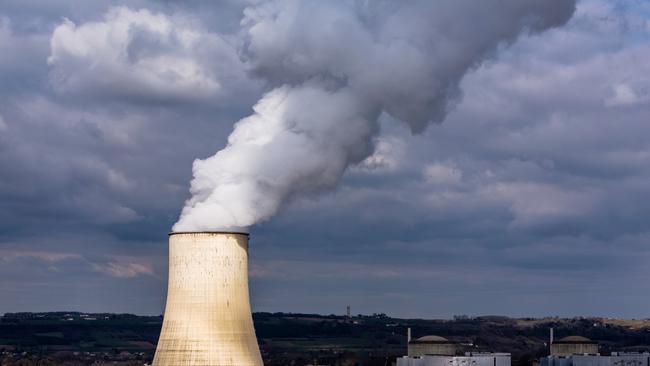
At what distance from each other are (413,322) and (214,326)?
148025 mm

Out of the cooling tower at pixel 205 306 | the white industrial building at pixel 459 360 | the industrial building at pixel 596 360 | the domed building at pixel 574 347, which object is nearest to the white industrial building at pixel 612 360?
the industrial building at pixel 596 360

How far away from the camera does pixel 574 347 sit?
68375 millimetres

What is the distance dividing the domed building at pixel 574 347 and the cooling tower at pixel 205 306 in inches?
1436

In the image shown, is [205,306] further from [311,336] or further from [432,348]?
[311,336]

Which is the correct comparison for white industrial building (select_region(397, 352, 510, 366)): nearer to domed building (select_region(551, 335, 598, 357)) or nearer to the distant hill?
domed building (select_region(551, 335, 598, 357))

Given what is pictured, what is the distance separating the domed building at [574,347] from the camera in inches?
2680

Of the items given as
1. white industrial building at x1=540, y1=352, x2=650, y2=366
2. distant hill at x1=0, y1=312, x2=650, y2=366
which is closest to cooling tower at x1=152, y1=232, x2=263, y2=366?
white industrial building at x1=540, y1=352, x2=650, y2=366

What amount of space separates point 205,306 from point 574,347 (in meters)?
38.6

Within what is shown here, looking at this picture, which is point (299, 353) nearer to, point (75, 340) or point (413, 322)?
point (75, 340)

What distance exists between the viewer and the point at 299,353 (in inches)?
4759

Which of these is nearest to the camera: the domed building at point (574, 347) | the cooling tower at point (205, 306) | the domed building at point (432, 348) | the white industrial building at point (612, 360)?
the cooling tower at point (205, 306)

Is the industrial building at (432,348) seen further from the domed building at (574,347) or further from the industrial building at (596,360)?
the domed building at (574,347)

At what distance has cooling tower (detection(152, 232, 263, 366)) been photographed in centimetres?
3522

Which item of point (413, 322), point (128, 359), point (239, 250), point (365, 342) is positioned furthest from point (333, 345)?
point (239, 250)
